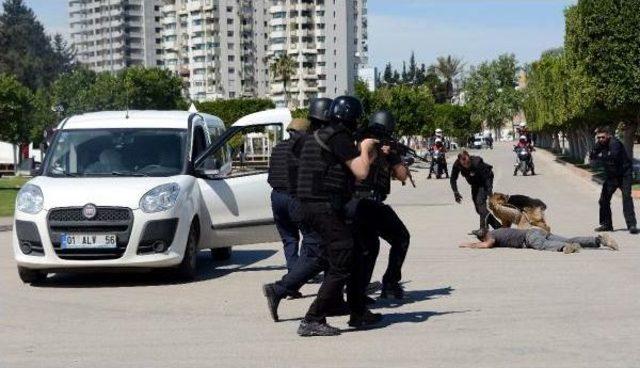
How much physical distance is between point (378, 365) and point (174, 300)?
3994mm

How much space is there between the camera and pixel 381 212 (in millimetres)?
9688

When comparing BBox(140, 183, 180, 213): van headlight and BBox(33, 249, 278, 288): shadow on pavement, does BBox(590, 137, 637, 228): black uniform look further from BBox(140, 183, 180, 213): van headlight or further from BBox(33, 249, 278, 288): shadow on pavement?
BBox(140, 183, 180, 213): van headlight

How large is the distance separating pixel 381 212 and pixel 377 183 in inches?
9.9

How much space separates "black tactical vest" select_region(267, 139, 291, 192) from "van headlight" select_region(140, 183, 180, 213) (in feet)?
4.54

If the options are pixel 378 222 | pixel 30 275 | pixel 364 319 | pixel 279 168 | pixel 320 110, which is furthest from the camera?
pixel 30 275

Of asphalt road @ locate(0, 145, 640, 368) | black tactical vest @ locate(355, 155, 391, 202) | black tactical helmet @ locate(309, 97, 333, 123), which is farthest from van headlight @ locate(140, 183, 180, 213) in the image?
black tactical helmet @ locate(309, 97, 333, 123)

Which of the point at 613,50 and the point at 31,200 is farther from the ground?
the point at 613,50

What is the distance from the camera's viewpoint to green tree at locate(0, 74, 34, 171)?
215ft

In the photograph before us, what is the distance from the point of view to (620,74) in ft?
120

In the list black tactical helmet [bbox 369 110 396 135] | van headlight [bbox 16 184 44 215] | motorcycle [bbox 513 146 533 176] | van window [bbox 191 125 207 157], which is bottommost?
motorcycle [bbox 513 146 533 176]

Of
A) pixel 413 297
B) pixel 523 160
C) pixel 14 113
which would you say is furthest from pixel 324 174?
pixel 14 113

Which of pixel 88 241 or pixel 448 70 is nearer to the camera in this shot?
pixel 88 241

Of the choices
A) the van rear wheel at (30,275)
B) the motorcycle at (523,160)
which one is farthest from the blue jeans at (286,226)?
the motorcycle at (523,160)

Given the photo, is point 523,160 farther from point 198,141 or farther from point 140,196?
point 140,196
